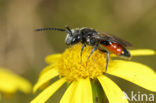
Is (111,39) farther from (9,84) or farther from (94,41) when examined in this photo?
(9,84)

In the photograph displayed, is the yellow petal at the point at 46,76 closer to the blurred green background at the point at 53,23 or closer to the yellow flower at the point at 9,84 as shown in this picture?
the yellow flower at the point at 9,84

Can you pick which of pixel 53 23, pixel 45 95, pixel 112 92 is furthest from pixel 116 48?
pixel 53 23

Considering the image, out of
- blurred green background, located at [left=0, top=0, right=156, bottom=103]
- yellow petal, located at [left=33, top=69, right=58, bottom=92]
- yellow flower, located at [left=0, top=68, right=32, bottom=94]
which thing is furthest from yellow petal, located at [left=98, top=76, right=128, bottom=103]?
blurred green background, located at [left=0, top=0, right=156, bottom=103]

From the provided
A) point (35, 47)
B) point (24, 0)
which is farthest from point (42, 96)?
point (24, 0)

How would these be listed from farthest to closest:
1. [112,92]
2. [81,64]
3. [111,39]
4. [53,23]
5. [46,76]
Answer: [53,23] < [46,76] < [81,64] < [111,39] < [112,92]

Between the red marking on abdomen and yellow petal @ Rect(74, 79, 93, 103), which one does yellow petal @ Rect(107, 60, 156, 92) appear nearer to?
the red marking on abdomen

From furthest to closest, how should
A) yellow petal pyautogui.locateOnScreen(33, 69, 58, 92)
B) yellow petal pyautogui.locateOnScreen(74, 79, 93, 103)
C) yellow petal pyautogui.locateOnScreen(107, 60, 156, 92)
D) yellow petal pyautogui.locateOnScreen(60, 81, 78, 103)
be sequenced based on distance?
yellow petal pyautogui.locateOnScreen(33, 69, 58, 92) → yellow petal pyautogui.locateOnScreen(107, 60, 156, 92) → yellow petal pyautogui.locateOnScreen(60, 81, 78, 103) → yellow petal pyautogui.locateOnScreen(74, 79, 93, 103)
